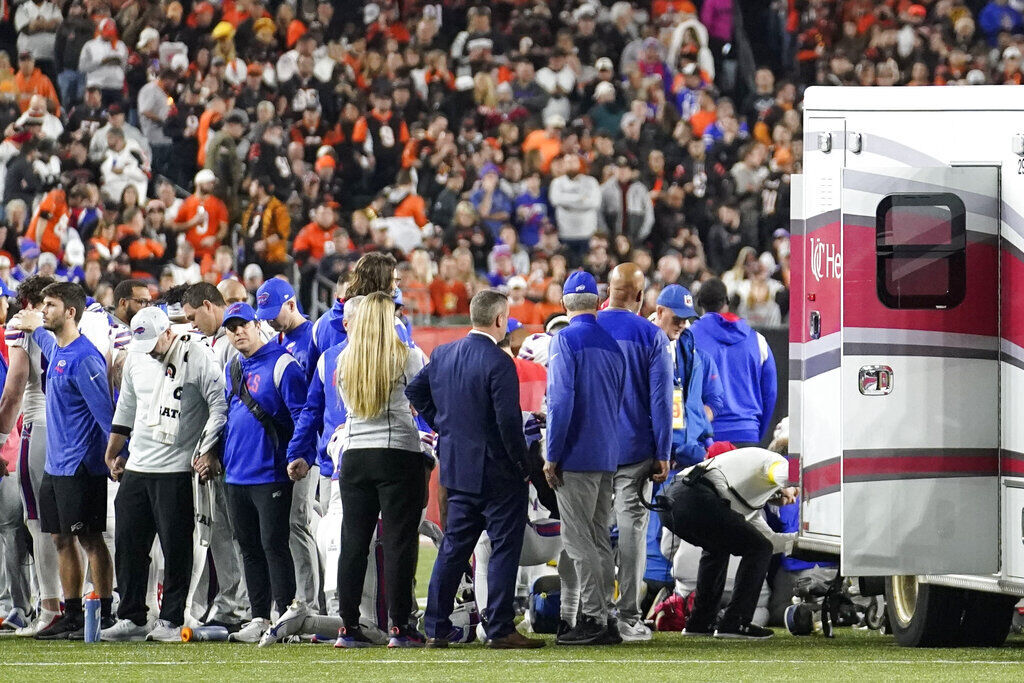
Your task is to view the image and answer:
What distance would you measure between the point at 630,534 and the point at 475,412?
1.30 metres

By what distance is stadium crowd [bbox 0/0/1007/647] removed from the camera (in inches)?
397

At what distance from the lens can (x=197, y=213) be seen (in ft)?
68.1

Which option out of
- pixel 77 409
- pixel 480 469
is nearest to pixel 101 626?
pixel 77 409

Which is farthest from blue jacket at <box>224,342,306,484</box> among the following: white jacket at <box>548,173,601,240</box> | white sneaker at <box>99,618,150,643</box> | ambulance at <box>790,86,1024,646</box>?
white jacket at <box>548,173,601,240</box>

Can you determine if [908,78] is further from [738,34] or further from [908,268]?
[908,268]

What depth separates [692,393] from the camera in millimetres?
11570

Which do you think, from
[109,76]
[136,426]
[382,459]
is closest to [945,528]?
[382,459]

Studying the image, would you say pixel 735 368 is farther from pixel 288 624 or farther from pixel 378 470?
pixel 288 624

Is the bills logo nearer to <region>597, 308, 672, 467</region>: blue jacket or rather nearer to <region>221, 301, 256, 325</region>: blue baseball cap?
<region>597, 308, 672, 467</region>: blue jacket

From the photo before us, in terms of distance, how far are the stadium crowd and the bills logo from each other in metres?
1.08

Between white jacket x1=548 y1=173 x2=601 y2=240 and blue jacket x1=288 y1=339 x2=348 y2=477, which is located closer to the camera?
blue jacket x1=288 y1=339 x2=348 y2=477

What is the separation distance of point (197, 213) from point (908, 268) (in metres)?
13.4

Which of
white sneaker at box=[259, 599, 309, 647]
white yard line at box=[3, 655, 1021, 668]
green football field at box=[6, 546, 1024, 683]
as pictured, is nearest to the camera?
green football field at box=[6, 546, 1024, 683]

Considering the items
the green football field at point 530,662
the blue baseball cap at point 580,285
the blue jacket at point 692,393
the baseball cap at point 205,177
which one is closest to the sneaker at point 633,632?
the green football field at point 530,662
